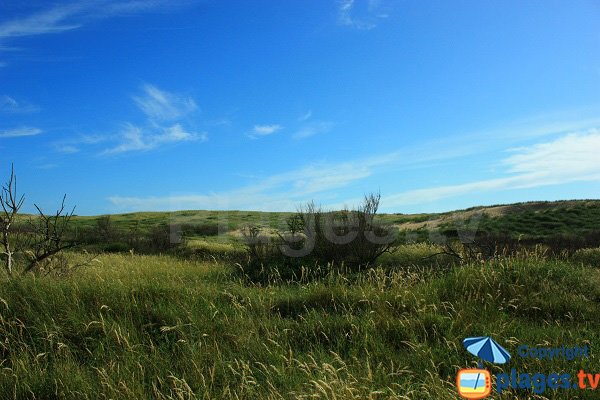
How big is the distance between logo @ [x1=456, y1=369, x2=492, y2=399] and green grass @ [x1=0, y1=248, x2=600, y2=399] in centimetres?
63

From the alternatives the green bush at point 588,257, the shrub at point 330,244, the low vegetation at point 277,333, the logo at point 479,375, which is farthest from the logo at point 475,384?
the green bush at point 588,257

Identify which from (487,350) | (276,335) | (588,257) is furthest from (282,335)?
(588,257)

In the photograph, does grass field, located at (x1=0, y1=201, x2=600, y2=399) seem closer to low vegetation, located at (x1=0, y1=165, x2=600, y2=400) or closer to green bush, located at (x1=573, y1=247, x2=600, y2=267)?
low vegetation, located at (x1=0, y1=165, x2=600, y2=400)

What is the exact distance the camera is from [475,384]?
2564 mm

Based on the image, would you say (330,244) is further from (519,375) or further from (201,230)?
(201,230)

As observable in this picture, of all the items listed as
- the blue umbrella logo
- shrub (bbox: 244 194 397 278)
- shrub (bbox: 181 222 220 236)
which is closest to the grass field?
the blue umbrella logo

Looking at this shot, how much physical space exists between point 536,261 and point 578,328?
3298 mm

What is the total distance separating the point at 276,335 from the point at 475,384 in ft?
9.01

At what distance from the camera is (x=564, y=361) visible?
4043 mm

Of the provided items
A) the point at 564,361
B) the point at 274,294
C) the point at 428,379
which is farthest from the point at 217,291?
the point at 564,361

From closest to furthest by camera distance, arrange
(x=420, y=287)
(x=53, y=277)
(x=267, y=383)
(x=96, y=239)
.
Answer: (x=267, y=383), (x=420, y=287), (x=53, y=277), (x=96, y=239)

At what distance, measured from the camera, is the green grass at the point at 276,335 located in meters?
3.74

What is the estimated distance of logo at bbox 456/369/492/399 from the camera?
8.15ft

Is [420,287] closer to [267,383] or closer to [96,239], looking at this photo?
[267,383]
